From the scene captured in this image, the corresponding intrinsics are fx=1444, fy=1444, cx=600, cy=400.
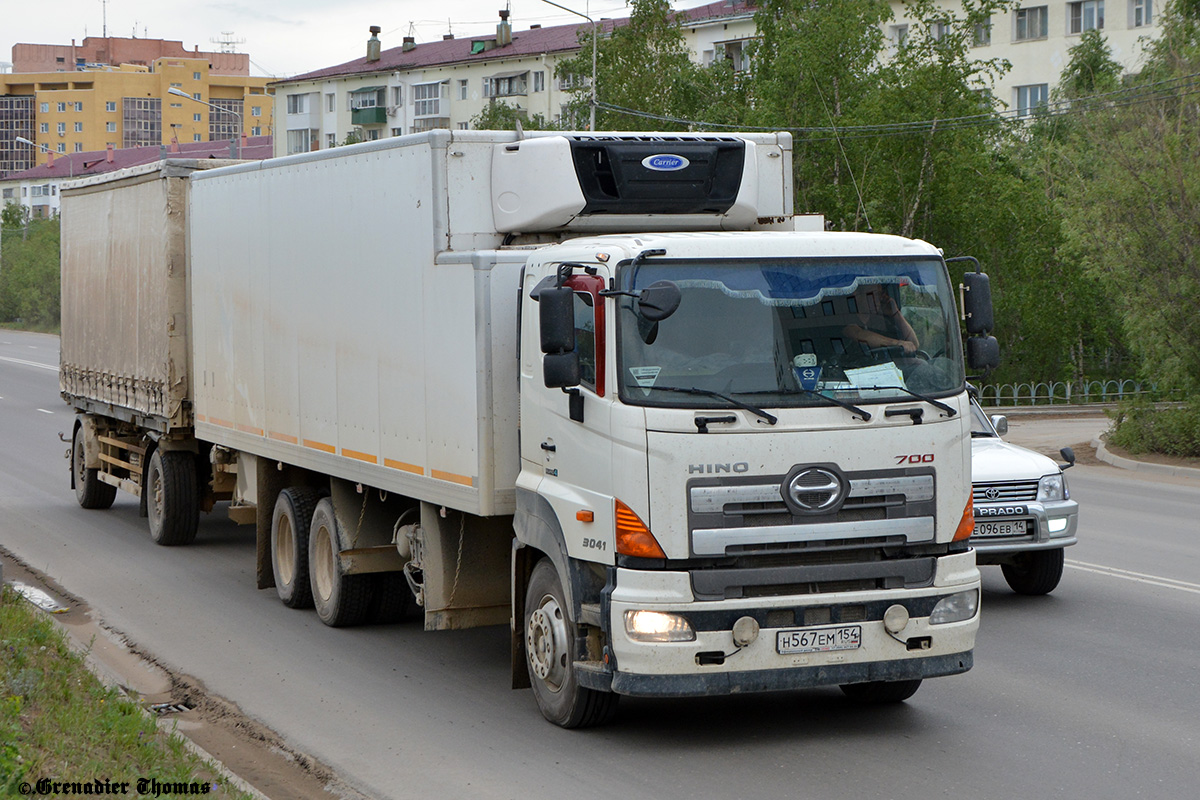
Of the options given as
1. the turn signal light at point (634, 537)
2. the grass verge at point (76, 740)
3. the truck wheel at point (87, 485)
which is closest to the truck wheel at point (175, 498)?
the truck wheel at point (87, 485)

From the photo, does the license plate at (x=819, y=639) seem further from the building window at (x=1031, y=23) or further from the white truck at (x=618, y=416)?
the building window at (x=1031, y=23)

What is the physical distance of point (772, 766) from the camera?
671 centimetres

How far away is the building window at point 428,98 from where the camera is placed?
271 feet

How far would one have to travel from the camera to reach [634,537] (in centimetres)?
671

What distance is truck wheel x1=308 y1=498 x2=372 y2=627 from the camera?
10039 millimetres

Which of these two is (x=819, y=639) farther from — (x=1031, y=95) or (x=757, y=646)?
(x=1031, y=95)

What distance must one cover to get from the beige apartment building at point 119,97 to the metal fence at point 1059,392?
11341 cm

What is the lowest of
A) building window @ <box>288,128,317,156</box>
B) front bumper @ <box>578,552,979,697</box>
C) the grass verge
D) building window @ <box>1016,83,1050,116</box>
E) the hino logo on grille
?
the grass verge

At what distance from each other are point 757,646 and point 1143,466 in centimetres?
1719

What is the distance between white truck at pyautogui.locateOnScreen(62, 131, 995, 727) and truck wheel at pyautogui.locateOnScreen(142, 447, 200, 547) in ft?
10.9

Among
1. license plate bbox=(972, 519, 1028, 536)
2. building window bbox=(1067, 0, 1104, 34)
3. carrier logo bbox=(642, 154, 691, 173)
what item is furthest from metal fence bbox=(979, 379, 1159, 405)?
carrier logo bbox=(642, 154, 691, 173)

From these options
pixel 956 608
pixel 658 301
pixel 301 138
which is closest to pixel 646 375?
pixel 658 301

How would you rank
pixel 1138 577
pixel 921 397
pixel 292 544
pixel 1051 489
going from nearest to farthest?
pixel 921 397, pixel 1051 489, pixel 292 544, pixel 1138 577

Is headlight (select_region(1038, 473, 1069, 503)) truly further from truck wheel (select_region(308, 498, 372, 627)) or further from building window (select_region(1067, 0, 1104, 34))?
building window (select_region(1067, 0, 1104, 34))
